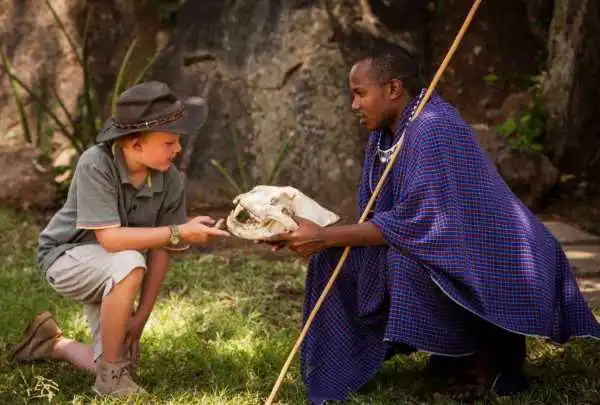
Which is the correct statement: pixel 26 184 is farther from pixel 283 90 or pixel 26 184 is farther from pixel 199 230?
pixel 199 230

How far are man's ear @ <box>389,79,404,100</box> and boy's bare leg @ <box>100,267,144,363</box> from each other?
1.18 meters

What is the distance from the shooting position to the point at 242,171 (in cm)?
741

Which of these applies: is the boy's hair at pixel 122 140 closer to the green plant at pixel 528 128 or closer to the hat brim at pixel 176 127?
the hat brim at pixel 176 127

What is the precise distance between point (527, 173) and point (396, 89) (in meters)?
3.82

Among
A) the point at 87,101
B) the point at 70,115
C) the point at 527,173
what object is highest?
the point at 87,101

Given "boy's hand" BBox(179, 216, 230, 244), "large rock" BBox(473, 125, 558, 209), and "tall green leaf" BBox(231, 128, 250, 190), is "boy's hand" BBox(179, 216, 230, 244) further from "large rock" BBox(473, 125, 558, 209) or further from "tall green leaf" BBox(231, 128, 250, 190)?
"large rock" BBox(473, 125, 558, 209)

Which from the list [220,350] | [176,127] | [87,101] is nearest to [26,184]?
[87,101]

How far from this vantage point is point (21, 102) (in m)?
7.91

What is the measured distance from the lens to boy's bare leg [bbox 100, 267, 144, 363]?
4.02 metres

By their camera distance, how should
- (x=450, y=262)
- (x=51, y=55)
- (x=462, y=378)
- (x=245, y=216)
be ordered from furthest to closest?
(x=51, y=55)
(x=245, y=216)
(x=462, y=378)
(x=450, y=262)

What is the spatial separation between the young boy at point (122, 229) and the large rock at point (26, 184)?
3.38 metres

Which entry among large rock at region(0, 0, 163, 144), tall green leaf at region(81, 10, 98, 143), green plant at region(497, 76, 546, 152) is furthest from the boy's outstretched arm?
green plant at region(497, 76, 546, 152)

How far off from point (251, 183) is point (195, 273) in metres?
1.60

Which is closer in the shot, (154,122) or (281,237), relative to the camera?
(281,237)
